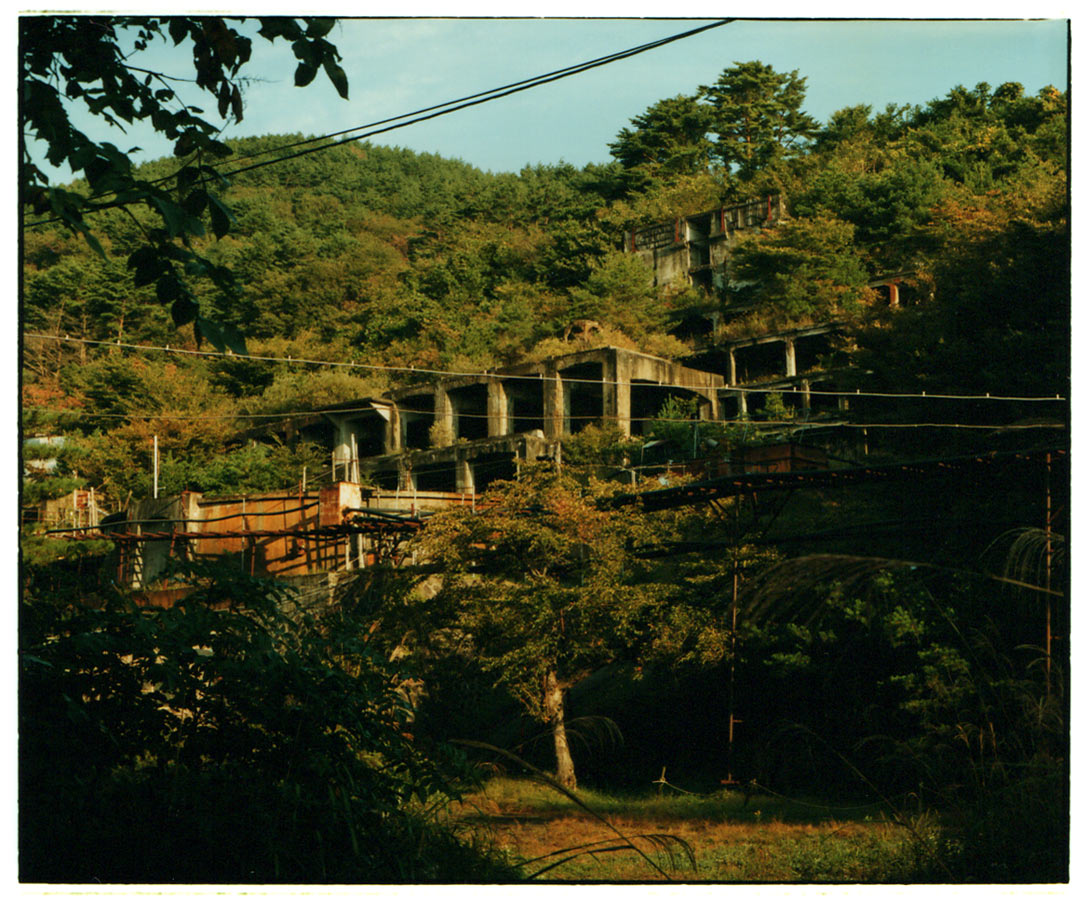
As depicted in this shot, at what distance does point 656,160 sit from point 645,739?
95.3 feet

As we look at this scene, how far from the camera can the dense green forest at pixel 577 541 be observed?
11.7ft

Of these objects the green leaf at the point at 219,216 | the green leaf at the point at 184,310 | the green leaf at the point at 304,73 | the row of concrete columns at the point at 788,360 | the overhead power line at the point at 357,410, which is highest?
the row of concrete columns at the point at 788,360

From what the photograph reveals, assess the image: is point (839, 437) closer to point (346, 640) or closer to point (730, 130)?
point (346, 640)

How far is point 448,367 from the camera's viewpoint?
29547mm

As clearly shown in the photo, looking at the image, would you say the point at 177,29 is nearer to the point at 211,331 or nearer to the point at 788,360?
the point at 211,331

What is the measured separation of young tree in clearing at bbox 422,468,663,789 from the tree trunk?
0.05 feet

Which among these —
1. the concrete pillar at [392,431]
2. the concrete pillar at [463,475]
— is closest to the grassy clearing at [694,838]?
the concrete pillar at [463,475]

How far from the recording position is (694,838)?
877cm

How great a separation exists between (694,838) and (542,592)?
232 inches

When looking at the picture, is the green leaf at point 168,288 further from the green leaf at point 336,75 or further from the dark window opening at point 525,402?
the dark window opening at point 525,402

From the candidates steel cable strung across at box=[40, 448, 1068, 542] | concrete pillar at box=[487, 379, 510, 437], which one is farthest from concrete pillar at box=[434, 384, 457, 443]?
steel cable strung across at box=[40, 448, 1068, 542]

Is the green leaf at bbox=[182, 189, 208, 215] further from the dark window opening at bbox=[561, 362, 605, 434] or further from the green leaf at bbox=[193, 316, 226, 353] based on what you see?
the dark window opening at bbox=[561, 362, 605, 434]

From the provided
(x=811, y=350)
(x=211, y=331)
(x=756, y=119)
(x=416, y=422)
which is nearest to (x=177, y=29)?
(x=211, y=331)

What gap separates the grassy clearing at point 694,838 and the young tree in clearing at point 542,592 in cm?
183
